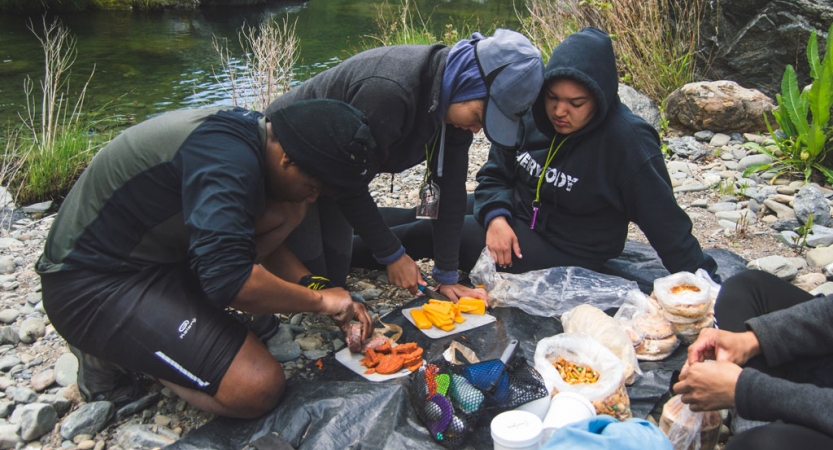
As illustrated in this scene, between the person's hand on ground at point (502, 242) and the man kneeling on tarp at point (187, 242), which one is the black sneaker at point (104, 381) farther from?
the person's hand on ground at point (502, 242)

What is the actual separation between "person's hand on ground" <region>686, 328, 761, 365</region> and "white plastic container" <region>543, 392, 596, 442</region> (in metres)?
0.39

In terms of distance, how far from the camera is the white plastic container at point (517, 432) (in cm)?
206

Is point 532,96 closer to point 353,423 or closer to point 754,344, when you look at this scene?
point 754,344

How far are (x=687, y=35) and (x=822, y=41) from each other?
132cm

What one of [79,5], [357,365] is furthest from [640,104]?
[79,5]

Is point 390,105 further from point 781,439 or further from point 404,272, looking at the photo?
point 781,439

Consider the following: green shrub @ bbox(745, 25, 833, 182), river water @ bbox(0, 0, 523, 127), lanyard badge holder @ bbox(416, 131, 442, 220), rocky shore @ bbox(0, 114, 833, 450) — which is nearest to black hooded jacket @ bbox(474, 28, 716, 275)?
lanyard badge holder @ bbox(416, 131, 442, 220)

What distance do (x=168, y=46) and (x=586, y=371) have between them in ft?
39.8

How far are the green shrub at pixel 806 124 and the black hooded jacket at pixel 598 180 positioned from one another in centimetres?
→ 242

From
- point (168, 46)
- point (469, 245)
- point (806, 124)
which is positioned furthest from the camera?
point (168, 46)

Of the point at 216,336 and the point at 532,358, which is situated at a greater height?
the point at 216,336

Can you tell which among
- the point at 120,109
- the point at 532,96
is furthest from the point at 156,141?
the point at 120,109

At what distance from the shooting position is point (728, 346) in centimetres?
223

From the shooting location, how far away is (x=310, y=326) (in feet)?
10.8
